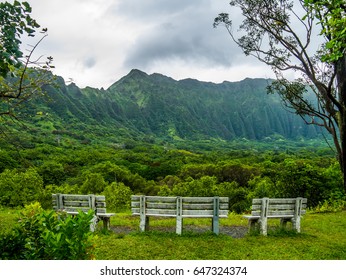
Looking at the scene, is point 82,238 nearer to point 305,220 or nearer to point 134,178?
point 305,220

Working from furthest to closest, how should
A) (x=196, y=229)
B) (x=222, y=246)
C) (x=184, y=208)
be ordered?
(x=196, y=229) → (x=184, y=208) → (x=222, y=246)

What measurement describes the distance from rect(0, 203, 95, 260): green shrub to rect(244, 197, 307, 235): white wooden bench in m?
6.01

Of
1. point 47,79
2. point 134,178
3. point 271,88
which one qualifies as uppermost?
point 271,88

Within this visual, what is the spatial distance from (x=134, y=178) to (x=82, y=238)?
6611 cm

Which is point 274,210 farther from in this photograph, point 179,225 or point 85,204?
point 85,204

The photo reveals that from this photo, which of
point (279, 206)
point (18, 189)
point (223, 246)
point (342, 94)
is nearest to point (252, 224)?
point (279, 206)

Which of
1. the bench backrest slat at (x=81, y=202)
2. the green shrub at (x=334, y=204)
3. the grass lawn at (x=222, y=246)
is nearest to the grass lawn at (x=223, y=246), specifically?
the grass lawn at (x=222, y=246)

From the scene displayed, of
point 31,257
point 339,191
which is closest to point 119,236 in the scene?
point 31,257

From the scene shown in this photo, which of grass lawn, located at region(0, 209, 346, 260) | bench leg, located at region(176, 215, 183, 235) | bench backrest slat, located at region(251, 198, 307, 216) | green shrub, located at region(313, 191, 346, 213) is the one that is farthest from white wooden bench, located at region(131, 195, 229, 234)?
green shrub, located at region(313, 191, 346, 213)

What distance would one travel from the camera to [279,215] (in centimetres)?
981

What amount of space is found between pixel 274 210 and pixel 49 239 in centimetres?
717

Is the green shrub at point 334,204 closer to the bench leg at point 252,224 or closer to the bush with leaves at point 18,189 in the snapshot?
the bench leg at point 252,224

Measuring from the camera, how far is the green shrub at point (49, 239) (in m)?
4.48

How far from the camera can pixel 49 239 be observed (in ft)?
14.7
